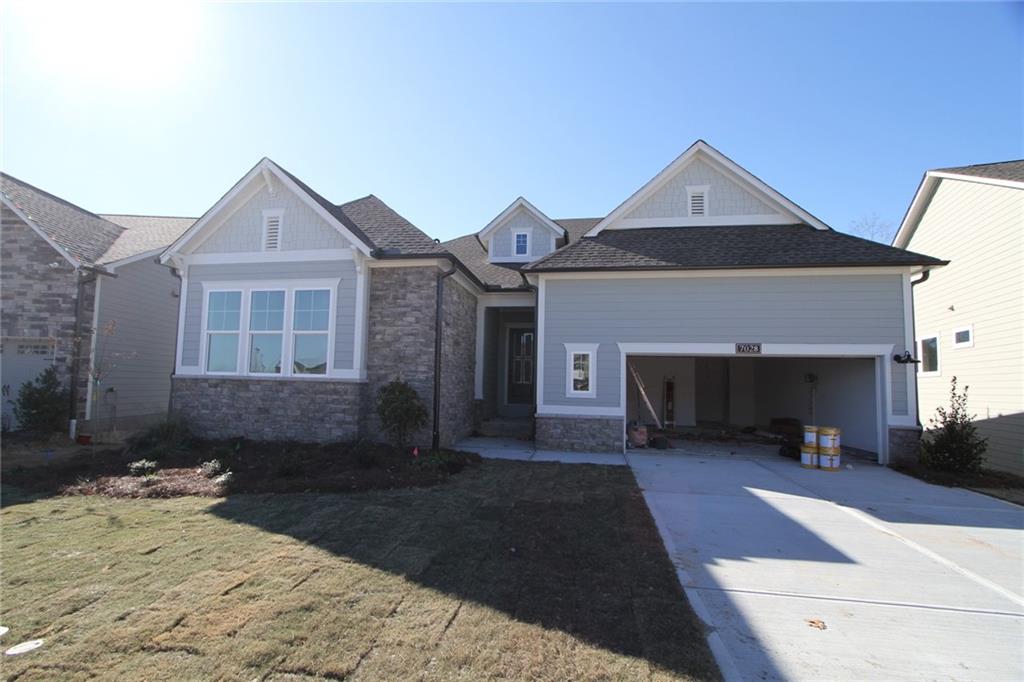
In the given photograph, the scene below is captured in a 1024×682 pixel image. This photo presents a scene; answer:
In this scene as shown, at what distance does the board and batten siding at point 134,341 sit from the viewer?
12.6 metres

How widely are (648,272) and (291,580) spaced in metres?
9.32

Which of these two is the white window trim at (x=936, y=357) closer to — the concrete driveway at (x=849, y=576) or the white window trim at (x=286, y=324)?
the concrete driveway at (x=849, y=576)

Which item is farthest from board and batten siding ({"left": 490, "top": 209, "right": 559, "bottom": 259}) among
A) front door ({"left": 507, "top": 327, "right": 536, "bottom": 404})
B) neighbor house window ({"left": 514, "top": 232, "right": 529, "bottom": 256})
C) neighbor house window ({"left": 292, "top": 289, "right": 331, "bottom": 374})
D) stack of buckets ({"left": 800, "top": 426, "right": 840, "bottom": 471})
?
stack of buckets ({"left": 800, "top": 426, "right": 840, "bottom": 471})

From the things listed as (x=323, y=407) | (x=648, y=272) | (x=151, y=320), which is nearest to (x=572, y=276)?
(x=648, y=272)

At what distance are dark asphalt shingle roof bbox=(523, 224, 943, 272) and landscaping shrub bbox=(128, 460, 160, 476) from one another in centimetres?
836

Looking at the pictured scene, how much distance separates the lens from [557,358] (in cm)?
1117

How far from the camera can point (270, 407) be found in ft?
33.9

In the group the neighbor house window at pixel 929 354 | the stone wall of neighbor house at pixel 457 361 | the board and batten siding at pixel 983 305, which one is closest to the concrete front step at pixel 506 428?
the stone wall of neighbor house at pixel 457 361

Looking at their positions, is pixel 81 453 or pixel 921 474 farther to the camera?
pixel 81 453

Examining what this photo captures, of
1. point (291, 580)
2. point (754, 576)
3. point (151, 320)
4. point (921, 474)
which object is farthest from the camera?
point (151, 320)

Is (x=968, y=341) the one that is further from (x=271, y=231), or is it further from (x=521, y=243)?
(x=271, y=231)

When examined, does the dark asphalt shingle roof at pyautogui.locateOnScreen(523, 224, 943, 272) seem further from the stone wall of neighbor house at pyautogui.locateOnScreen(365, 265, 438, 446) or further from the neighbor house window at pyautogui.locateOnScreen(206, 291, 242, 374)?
the neighbor house window at pyautogui.locateOnScreen(206, 291, 242, 374)

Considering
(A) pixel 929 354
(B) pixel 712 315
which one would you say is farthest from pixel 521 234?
(A) pixel 929 354

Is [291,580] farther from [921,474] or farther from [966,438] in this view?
[966,438]
